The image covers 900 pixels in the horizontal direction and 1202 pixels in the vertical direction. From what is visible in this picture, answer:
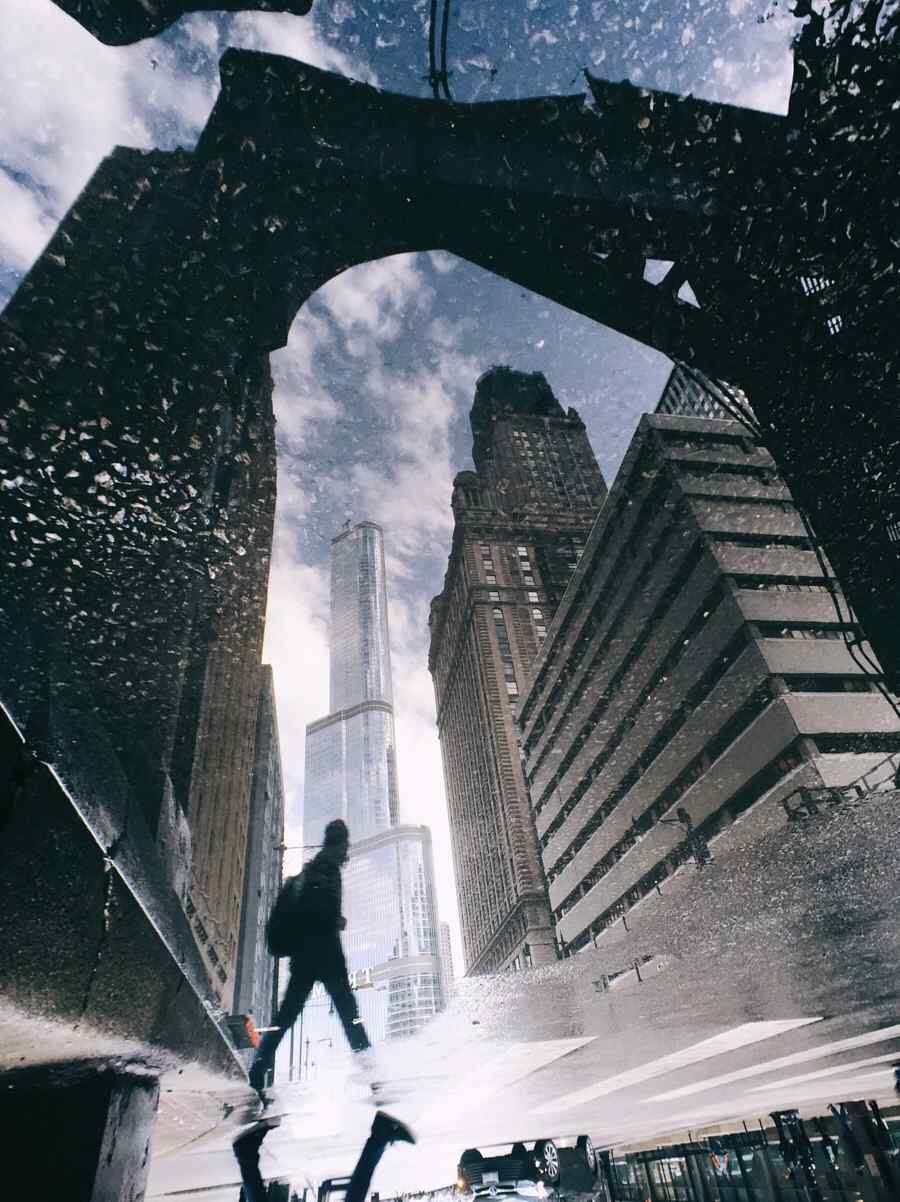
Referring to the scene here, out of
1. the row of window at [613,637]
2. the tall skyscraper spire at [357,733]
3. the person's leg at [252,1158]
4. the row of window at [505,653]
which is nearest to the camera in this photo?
the person's leg at [252,1158]

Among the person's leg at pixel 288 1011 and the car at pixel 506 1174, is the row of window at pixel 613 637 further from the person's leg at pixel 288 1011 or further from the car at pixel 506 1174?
the person's leg at pixel 288 1011

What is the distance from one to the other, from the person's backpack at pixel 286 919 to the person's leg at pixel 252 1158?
133cm

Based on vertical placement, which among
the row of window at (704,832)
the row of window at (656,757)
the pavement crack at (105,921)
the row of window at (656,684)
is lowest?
the pavement crack at (105,921)

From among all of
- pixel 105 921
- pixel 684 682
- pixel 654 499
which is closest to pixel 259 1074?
pixel 105 921

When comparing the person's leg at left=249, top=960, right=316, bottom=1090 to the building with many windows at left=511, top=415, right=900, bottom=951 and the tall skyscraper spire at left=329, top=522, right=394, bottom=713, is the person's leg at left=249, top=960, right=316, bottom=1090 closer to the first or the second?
the building with many windows at left=511, top=415, right=900, bottom=951

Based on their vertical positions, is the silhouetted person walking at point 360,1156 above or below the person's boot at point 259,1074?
below

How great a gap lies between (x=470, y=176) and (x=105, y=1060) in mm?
3862

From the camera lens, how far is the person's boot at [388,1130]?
436 centimetres

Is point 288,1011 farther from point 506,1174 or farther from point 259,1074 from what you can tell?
point 506,1174

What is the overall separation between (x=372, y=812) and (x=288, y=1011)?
596ft

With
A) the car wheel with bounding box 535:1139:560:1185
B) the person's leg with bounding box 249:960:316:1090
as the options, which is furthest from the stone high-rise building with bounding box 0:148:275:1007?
the car wheel with bounding box 535:1139:560:1185

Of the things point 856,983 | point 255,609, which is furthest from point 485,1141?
point 255,609

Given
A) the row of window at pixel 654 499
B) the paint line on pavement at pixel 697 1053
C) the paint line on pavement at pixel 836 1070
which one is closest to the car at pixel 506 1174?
the paint line on pavement at pixel 836 1070

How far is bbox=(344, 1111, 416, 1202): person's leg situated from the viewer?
355 centimetres
